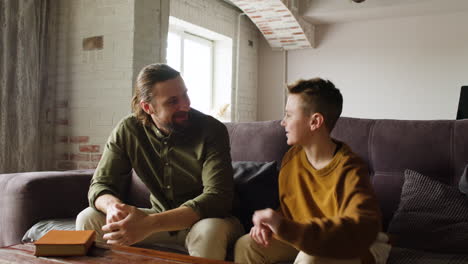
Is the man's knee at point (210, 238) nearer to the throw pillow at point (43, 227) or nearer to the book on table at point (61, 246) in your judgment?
the book on table at point (61, 246)

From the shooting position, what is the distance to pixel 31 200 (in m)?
1.96

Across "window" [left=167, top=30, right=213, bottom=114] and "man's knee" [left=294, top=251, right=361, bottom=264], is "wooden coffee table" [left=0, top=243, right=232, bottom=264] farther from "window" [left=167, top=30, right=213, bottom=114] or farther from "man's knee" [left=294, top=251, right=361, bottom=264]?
"window" [left=167, top=30, right=213, bottom=114]

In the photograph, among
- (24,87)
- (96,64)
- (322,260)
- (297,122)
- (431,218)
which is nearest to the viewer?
(322,260)

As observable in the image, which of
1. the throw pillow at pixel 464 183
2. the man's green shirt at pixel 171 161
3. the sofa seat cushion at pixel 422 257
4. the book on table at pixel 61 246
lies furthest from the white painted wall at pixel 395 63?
the book on table at pixel 61 246

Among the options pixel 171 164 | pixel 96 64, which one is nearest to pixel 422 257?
pixel 171 164

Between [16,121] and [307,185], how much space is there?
2.37m

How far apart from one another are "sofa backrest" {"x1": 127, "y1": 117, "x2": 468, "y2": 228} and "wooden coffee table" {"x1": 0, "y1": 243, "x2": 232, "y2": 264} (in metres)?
0.97

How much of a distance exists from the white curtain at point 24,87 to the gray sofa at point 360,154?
1.03 metres

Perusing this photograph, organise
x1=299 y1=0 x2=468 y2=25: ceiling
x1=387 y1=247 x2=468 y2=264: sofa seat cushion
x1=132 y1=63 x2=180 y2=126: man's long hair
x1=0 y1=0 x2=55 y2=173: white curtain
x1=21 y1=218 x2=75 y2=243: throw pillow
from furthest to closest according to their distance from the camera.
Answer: x1=299 y1=0 x2=468 y2=25: ceiling
x1=0 y1=0 x2=55 y2=173: white curtain
x1=21 y1=218 x2=75 y2=243: throw pillow
x1=132 y1=63 x2=180 y2=126: man's long hair
x1=387 y1=247 x2=468 y2=264: sofa seat cushion

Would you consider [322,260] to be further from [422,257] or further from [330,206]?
[422,257]

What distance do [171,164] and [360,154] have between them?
821 mm

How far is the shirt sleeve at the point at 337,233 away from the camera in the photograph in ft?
3.42

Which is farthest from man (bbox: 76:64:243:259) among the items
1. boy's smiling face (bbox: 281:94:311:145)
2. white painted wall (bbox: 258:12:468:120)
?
white painted wall (bbox: 258:12:468:120)

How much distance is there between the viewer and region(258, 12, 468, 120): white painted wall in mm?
5223
